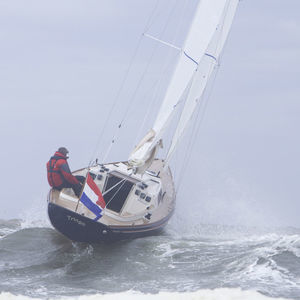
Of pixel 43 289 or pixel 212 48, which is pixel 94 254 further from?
pixel 212 48

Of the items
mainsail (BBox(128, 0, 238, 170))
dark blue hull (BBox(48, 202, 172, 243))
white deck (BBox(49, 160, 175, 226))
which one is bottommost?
dark blue hull (BBox(48, 202, 172, 243))

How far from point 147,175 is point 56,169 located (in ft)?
12.9

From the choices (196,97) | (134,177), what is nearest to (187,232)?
(134,177)

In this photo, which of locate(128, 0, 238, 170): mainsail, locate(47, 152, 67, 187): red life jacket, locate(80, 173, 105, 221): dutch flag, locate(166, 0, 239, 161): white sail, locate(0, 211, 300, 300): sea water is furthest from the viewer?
locate(166, 0, 239, 161): white sail

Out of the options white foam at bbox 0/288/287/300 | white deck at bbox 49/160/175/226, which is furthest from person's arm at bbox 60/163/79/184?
white foam at bbox 0/288/287/300

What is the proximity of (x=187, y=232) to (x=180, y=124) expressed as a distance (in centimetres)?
319

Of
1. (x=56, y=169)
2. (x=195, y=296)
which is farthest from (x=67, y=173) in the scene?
(x=195, y=296)

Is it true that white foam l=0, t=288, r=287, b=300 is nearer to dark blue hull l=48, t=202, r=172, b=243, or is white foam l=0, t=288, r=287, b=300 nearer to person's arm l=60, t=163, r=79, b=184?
dark blue hull l=48, t=202, r=172, b=243

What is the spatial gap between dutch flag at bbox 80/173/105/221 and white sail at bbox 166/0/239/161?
4.24m

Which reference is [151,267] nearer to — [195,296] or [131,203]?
[131,203]

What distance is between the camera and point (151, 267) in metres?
12.3

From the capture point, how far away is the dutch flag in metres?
13.4

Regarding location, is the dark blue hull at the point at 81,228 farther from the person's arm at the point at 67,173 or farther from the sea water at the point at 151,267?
the person's arm at the point at 67,173

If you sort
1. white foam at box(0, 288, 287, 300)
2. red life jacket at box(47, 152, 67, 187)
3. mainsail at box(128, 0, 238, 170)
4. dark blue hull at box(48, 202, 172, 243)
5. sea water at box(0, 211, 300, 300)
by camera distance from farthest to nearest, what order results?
mainsail at box(128, 0, 238, 170)
red life jacket at box(47, 152, 67, 187)
dark blue hull at box(48, 202, 172, 243)
sea water at box(0, 211, 300, 300)
white foam at box(0, 288, 287, 300)
